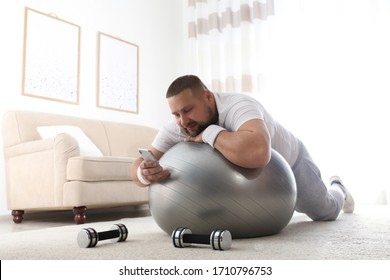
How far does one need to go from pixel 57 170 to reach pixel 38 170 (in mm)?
264

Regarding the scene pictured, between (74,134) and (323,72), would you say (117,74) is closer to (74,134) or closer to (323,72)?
(74,134)

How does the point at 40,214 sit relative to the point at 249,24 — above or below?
below

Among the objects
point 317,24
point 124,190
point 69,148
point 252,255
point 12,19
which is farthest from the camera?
point 317,24

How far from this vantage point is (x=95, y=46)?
454 cm

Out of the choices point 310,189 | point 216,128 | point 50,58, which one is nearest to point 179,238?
point 216,128

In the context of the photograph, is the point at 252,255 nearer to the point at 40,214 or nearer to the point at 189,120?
the point at 189,120

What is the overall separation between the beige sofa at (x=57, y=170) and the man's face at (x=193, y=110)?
1.48 metres

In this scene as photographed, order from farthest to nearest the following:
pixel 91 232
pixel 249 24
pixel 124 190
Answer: pixel 249 24 < pixel 124 190 < pixel 91 232

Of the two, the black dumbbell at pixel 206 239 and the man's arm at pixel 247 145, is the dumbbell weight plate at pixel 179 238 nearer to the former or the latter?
the black dumbbell at pixel 206 239

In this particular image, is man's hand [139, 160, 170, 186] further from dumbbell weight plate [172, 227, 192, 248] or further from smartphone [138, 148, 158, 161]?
dumbbell weight plate [172, 227, 192, 248]

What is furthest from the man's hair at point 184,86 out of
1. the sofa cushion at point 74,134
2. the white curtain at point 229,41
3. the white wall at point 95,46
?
the white curtain at point 229,41

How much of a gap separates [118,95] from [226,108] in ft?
10.5

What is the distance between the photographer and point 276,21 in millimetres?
4801

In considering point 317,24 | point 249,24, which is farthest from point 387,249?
point 249,24
